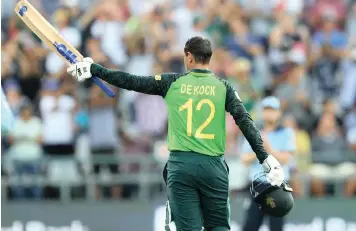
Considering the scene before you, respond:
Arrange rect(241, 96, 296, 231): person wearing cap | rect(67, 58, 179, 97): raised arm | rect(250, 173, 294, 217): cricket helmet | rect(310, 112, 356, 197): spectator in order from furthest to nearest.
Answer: rect(310, 112, 356, 197): spectator, rect(241, 96, 296, 231): person wearing cap, rect(250, 173, 294, 217): cricket helmet, rect(67, 58, 179, 97): raised arm

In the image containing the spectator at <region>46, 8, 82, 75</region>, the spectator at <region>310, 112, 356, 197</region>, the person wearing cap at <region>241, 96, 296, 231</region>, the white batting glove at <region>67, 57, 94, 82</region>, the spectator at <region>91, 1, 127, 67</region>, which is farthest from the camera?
the spectator at <region>91, 1, 127, 67</region>

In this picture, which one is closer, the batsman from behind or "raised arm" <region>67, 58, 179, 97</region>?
the batsman from behind

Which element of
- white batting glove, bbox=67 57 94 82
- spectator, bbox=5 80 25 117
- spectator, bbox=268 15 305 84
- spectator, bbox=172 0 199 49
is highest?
spectator, bbox=172 0 199 49

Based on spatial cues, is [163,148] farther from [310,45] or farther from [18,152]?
[310,45]

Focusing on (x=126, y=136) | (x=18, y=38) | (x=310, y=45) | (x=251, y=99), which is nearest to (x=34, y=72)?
(x=18, y=38)

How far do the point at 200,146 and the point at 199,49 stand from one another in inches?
33.6

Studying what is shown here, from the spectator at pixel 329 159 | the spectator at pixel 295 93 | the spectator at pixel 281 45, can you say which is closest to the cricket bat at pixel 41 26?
the spectator at pixel 329 159

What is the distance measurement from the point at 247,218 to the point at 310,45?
5.43 m

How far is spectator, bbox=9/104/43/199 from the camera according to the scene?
14.9 metres

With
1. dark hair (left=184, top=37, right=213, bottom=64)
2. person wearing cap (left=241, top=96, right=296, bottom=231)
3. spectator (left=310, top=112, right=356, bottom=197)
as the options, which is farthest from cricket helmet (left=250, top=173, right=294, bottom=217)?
spectator (left=310, top=112, right=356, bottom=197)

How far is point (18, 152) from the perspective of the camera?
1496 centimetres

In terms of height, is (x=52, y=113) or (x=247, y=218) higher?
(x=52, y=113)

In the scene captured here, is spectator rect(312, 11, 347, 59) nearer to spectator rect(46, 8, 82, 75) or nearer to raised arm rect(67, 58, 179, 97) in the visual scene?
spectator rect(46, 8, 82, 75)

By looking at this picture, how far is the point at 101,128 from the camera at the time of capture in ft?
49.0
